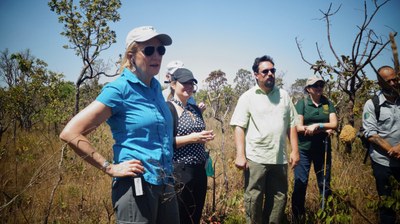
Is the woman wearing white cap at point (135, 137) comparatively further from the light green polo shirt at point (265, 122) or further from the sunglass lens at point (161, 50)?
the light green polo shirt at point (265, 122)

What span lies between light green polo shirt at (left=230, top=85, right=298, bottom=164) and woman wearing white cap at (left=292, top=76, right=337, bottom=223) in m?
0.68

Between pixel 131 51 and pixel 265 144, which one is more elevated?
pixel 131 51

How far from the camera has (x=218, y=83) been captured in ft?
48.2

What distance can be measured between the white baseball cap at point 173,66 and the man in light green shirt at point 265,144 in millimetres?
911

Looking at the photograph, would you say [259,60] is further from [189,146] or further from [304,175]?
[304,175]

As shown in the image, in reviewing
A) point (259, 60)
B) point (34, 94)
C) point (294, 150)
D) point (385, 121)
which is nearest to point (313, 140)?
A: point (294, 150)

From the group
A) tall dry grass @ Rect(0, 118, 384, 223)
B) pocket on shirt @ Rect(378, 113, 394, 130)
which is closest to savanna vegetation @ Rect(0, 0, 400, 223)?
tall dry grass @ Rect(0, 118, 384, 223)

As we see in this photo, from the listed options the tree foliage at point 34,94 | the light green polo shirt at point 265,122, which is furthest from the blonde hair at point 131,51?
the tree foliage at point 34,94

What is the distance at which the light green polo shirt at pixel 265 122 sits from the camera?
2.51 meters

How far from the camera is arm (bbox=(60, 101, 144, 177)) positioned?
48.0 inches

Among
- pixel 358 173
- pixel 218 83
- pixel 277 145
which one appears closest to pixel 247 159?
pixel 277 145

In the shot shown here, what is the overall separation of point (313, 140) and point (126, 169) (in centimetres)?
284

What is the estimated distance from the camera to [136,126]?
137 cm

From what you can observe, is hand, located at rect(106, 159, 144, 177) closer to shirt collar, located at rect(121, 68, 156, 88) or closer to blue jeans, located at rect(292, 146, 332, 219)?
shirt collar, located at rect(121, 68, 156, 88)
